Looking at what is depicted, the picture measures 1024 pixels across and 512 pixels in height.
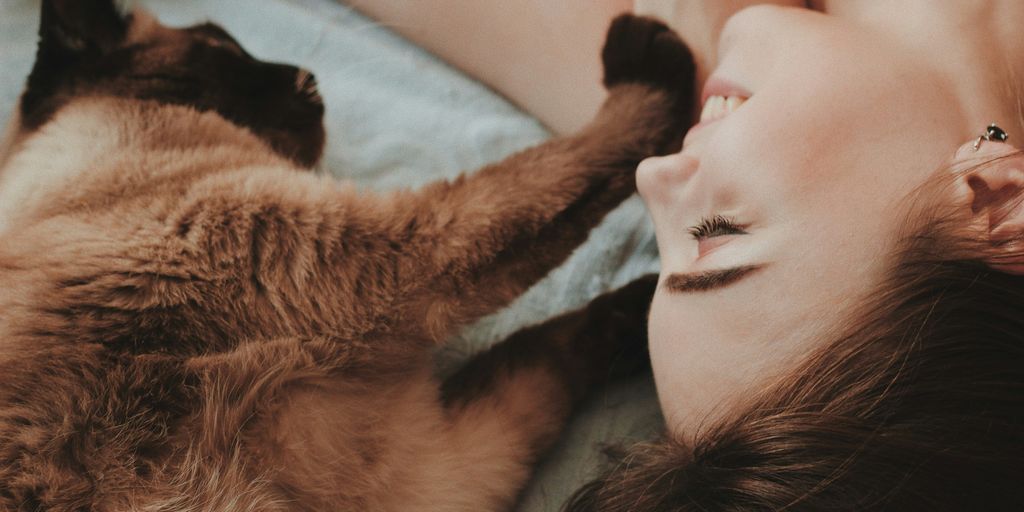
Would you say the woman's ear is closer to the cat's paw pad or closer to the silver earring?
the silver earring

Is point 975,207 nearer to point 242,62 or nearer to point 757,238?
point 757,238

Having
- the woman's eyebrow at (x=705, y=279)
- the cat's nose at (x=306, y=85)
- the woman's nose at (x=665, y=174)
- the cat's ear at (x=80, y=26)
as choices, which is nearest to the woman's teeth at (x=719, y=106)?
the woman's nose at (x=665, y=174)

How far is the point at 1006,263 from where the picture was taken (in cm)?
63

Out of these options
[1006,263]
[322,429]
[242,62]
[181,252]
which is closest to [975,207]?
[1006,263]

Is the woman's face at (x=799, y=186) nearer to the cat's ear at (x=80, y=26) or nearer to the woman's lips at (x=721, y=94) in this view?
the woman's lips at (x=721, y=94)

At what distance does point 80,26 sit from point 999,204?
1286mm

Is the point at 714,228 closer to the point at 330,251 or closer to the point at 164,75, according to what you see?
the point at 330,251

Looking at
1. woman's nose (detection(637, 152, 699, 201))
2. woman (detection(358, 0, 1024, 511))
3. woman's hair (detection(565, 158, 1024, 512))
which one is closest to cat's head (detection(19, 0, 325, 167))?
woman's nose (detection(637, 152, 699, 201))

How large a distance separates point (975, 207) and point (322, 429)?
0.73 metres

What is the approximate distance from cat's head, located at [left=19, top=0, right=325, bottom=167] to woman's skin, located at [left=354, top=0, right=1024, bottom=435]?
66 cm

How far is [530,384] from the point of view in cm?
105

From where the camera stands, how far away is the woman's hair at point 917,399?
618 mm

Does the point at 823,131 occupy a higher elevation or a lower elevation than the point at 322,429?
higher

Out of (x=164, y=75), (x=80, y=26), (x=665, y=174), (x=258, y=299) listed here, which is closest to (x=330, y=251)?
(x=258, y=299)
